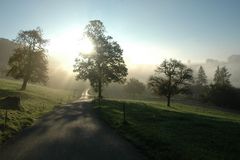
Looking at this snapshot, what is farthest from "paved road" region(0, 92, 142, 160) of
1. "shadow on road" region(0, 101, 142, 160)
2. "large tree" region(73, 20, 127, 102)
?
"large tree" region(73, 20, 127, 102)

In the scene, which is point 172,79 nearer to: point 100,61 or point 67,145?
point 100,61

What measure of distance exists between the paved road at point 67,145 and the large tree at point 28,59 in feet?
145

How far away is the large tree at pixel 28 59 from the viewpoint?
64250 millimetres

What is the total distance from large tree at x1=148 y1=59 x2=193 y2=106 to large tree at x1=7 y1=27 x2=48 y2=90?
27705 millimetres

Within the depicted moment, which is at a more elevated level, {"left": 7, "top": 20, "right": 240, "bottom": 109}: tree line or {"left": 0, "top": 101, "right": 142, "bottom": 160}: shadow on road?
{"left": 7, "top": 20, "right": 240, "bottom": 109}: tree line

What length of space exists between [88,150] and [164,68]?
57791 mm

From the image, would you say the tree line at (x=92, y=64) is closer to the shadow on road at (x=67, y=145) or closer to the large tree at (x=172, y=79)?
the large tree at (x=172, y=79)

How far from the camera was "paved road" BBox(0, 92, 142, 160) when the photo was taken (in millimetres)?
14734

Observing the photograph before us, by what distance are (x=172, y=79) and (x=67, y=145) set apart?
5807 centimetres

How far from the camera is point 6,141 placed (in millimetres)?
17875

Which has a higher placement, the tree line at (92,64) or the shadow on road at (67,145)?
the tree line at (92,64)

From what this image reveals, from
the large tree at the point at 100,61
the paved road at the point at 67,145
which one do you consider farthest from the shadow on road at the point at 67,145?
the large tree at the point at 100,61

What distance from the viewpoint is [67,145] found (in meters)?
17.2

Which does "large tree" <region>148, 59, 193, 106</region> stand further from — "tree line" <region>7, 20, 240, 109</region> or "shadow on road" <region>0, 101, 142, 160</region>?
"shadow on road" <region>0, 101, 142, 160</region>
